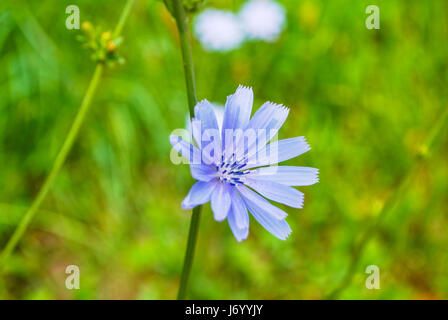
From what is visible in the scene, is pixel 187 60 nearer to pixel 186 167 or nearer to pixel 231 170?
pixel 231 170

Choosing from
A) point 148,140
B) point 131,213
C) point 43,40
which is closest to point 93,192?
point 131,213

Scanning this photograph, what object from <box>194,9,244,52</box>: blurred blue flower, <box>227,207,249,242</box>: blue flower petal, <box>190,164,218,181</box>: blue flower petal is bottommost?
<box>227,207,249,242</box>: blue flower petal

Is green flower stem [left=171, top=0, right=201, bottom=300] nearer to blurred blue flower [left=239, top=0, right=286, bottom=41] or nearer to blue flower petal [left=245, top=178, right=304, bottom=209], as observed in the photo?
blue flower petal [left=245, top=178, right=304, bottom=209]

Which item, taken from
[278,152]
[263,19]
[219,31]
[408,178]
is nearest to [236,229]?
[278,152]

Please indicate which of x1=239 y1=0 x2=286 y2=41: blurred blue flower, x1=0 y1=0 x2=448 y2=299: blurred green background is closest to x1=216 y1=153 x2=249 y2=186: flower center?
x1=0 y1=0 x2=448 y2=299: blurred green background

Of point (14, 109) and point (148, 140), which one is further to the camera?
point (148, 140)

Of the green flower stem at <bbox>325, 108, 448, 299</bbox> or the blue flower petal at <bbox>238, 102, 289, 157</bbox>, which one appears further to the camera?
the green flower stem at <bbox>325, 108, 448, 299</bbox>

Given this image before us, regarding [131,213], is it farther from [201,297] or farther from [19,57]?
[19,57]
